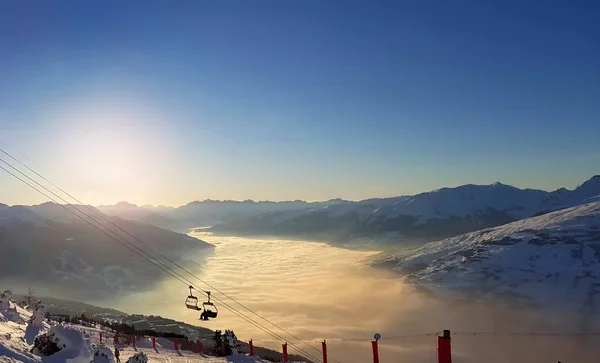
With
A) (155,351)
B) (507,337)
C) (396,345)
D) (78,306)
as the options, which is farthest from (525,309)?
(155,351)

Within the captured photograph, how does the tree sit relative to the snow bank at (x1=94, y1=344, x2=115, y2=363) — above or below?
below

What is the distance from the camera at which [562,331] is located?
172875mm

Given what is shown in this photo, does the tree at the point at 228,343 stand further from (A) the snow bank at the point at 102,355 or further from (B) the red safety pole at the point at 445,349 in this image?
(B) the red safety pole at the point at 445,349

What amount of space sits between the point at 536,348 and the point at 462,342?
2753 centimetres

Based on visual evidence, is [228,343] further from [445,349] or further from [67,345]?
[445,349]

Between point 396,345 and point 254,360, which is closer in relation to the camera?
point 254,360

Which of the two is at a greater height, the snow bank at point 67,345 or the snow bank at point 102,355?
the snow bank at point 67,345


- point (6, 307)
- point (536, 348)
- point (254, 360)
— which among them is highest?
point (6, 307)

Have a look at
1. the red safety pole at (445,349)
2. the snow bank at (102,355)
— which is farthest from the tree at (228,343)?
the red safety pole at (445,349)

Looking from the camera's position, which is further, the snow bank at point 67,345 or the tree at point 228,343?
the tree at point 228,343

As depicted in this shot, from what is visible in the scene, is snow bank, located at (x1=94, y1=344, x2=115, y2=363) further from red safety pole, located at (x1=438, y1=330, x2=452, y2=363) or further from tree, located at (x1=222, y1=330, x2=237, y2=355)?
tree, located at (x1=222, y1=330, x2=237, y2=355)

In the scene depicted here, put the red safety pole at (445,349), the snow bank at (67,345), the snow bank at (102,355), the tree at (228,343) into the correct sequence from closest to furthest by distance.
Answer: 1. the snow bank at (67,345)
2. the snow bank at (102,355)
3. the red safety pole at (445,349)
4. the tree at (228,343)

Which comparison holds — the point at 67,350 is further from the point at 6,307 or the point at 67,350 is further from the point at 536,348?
the point at 536,348

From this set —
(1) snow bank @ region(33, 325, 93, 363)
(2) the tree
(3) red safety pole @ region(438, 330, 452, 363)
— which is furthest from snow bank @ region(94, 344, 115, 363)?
(2) the tree
